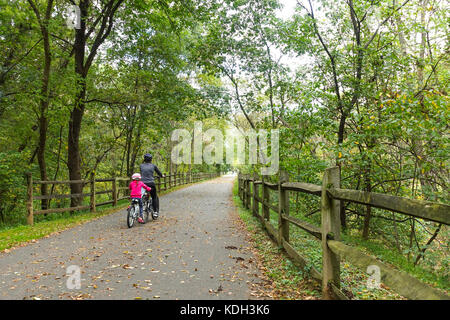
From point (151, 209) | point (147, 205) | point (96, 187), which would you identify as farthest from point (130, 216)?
point (96, 187)

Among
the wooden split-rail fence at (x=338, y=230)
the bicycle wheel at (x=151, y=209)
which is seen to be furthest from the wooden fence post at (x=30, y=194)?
the wooden split-rail fence at (x=338, y=230)

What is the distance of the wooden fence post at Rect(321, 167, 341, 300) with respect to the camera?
3451 mm

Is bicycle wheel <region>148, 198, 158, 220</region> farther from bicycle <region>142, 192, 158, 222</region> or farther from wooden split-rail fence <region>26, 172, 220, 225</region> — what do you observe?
wooden split-rail fence <region>26, 172, 220, 225</region>

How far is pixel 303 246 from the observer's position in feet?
20.1

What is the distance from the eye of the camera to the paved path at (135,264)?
395 cm

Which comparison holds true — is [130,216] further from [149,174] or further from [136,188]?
[149,174]

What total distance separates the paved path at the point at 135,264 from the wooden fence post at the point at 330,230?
1025 millimetres

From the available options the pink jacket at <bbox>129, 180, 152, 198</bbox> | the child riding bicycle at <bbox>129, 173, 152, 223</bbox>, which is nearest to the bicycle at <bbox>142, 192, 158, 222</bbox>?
the child riding bicycle at <bbox>129, 173, 152, 223</bbox>

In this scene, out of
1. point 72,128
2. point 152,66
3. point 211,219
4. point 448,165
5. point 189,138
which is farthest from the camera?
point 189,138

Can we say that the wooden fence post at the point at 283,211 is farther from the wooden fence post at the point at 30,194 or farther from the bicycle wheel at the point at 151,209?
the wooden fence post at the point at 30,194

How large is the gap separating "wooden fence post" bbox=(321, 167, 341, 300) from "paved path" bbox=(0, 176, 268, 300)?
103cm
